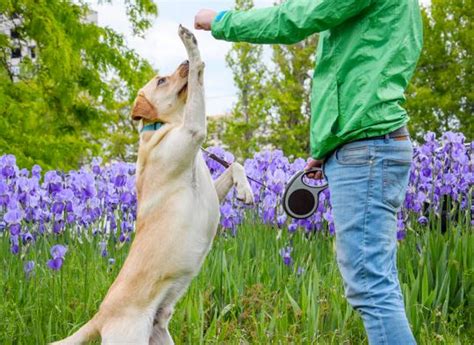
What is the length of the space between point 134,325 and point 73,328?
1.08 metres

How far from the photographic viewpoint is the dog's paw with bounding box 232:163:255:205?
3795 mm

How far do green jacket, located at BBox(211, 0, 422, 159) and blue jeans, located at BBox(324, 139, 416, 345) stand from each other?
0.11 m

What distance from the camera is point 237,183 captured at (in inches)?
154

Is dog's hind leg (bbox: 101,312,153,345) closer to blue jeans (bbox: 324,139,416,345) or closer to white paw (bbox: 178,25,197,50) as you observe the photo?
blue jeans (bbox: 324,139,416,345)

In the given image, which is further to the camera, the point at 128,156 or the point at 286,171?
the point at 128,156

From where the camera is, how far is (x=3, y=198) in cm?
527

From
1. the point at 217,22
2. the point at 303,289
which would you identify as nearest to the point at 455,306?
the point at 303,289

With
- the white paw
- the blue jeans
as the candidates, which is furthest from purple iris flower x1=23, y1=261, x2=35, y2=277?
the blue jeans

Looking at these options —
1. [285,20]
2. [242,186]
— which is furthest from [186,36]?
[242,186]

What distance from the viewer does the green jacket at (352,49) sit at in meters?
2.94

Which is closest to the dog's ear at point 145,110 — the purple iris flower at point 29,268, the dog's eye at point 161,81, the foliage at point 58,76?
the dog's eye at point 161,81

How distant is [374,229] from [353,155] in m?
0.33

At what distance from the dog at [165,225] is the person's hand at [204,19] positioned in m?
0.24

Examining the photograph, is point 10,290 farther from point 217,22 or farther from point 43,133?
point 43,133
